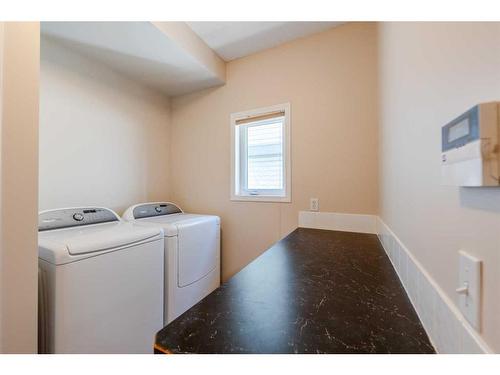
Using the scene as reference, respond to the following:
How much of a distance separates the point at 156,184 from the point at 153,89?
3.44ft

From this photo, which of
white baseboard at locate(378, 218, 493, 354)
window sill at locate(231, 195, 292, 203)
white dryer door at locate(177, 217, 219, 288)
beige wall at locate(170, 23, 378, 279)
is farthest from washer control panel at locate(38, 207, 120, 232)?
white baseboard at locate(378, 218, 493, 354)

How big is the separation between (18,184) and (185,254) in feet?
3.59

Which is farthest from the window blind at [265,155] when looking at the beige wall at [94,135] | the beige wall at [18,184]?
the beige wall at [18,184]

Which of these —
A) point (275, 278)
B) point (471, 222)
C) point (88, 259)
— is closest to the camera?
point (471, 222)

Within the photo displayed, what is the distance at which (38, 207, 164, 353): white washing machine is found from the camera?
3.30ft

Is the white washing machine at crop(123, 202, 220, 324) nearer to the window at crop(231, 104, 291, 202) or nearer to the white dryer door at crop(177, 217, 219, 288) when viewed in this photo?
the white dryer door at crop(177, 217, 219, 288)

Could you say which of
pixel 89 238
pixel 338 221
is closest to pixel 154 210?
pixel 89 238

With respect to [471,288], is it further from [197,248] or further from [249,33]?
[249,33]

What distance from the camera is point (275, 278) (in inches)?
32.9

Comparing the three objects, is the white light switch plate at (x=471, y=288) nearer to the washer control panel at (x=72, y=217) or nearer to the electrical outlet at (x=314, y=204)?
the electrical outlet at (x=314, y=204)

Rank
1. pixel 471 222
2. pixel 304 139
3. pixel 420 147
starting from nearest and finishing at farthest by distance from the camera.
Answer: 1. pixel 471 222
2. pixel 420 147
3. pixel 304 139

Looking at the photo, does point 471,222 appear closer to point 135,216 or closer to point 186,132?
point 135,216
